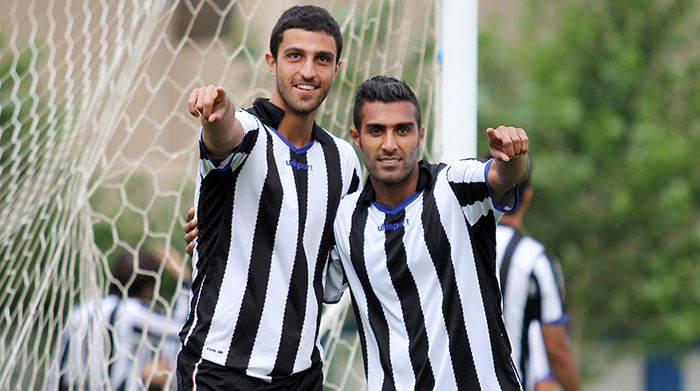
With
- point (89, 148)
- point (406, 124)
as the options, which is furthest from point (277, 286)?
point (89, 148)

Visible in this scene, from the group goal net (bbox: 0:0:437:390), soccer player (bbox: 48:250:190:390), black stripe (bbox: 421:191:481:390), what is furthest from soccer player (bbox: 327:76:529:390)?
soccer player (bbox: 48:250:190:390)

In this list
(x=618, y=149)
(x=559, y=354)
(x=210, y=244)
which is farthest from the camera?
(x=618, y=149)

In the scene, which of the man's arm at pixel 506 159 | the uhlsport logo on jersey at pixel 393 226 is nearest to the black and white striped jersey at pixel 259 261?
the uhlsport logo on jersey at pixel 393 226

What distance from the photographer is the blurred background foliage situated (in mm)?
10938

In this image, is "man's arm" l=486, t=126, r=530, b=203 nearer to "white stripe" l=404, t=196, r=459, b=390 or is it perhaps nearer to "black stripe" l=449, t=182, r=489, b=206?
"black stripe" l=449, t=182, r=489, b=206

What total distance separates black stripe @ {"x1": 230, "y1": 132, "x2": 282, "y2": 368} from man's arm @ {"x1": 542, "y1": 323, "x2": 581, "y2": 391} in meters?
2.52

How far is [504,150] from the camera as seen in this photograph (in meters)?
3.74

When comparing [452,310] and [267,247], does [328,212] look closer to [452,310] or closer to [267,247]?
[267,247]

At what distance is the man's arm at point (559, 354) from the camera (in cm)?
639

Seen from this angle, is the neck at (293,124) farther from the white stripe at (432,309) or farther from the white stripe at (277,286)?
the white stripe at (432,309)

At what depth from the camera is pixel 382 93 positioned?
13.7 ft

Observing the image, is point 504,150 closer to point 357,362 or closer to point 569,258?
point 357,362

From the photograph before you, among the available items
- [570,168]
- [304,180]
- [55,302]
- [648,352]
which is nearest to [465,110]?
[304,180]

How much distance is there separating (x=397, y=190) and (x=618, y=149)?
7.27 meters
